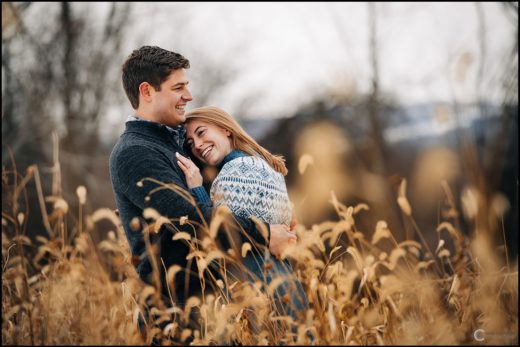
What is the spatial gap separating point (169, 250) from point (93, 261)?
34 centimetres

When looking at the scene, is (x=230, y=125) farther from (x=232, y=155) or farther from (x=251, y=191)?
(x=251, y=191)

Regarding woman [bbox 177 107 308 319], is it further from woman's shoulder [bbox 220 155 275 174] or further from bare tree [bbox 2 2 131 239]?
bare tree [bbox 2 2 131 239]

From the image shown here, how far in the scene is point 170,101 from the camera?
9.32ft

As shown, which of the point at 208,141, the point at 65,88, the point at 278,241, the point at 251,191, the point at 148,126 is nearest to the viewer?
the point at 278,241

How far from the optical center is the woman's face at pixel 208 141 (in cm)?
288

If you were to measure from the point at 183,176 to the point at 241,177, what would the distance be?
271mm

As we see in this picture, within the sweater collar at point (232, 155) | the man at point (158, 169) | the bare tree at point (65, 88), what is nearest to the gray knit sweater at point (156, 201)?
the man at point (158, 169)

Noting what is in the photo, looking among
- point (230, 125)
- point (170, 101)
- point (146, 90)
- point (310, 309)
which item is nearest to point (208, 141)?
point (230, 125)

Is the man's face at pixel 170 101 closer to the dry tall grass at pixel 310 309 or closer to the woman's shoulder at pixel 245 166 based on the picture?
the woman's shoulder at pixel 245 166

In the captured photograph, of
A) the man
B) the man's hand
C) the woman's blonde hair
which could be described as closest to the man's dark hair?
the man

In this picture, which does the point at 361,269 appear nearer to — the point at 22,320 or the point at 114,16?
the point at 22,320

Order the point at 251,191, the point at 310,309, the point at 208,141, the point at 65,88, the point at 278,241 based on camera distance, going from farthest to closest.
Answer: the point at 65,88, the point at 208,141, the point at 251,191, the point at 278,241, the point at 310,309

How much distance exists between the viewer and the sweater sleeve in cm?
241

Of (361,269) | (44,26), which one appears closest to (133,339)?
(361,269)
